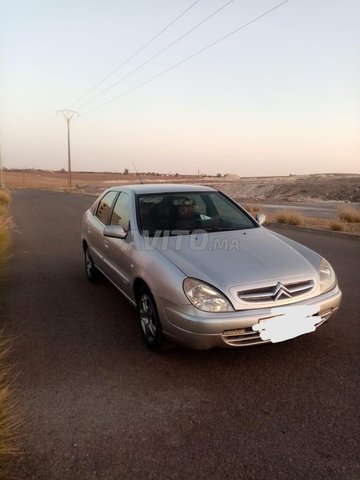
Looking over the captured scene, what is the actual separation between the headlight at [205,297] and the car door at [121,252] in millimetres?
1084

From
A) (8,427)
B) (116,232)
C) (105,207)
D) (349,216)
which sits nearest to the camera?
(8,427)

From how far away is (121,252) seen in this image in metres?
4.67

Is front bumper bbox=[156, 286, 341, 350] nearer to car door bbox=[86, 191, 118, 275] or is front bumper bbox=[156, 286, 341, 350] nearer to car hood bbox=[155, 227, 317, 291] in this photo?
car hood bbox=[155, 227, 317, 291]

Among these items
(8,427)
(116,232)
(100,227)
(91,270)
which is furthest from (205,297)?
(91,270)

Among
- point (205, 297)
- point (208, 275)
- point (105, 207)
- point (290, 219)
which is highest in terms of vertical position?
point (105, 207)

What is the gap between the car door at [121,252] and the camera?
14.7 ft

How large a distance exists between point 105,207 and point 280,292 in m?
3.27

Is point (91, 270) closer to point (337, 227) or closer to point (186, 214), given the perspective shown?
point (186, 214)

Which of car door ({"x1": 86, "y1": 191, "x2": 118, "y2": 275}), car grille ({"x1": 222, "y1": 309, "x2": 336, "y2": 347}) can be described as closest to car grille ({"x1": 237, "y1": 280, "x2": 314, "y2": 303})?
car grille ({"x1": 222, "y1": 309, "x2": 336, "y2": 347})

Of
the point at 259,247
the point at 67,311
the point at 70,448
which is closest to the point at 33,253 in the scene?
the point at 67,311

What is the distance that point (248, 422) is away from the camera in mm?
2895

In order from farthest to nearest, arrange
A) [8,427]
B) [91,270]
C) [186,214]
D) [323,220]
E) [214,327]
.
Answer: [323,220] < [91,270] < [186,214] < [214,327] < [8,427]

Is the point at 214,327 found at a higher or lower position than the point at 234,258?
lower

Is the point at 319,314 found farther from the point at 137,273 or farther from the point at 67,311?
the point at 67,311
